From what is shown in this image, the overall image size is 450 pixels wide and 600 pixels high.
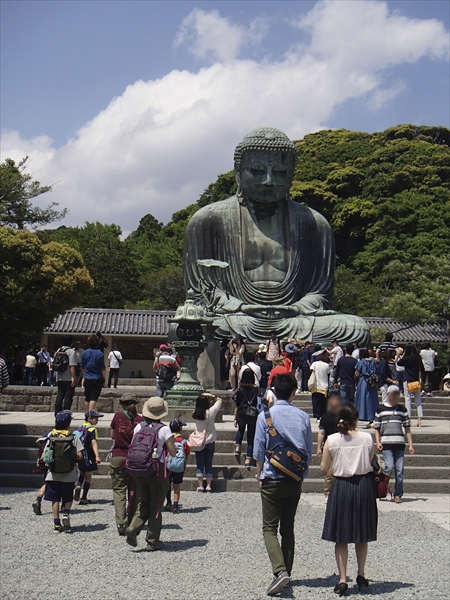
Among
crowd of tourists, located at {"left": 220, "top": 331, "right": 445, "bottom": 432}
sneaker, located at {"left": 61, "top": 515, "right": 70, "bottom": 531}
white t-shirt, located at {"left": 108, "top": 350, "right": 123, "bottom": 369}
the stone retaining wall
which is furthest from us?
white t-shirt, located at {"left": 108, "top": 350, "right": 123, "bottom": 369}

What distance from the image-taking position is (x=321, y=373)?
10.6m

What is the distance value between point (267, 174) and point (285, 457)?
43.9 feet

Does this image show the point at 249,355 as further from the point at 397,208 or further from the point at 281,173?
the point at 397,208

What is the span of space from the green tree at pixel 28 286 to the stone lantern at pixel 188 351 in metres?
8.73

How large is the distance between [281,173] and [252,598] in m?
14.0

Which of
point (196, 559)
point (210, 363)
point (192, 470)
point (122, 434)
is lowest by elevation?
point (196, 559)

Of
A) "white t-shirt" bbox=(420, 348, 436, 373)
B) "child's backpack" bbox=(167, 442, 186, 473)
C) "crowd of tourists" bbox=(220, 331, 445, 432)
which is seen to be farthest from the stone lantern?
"white t-shirt" bbox=(420, 348, 436, 373)

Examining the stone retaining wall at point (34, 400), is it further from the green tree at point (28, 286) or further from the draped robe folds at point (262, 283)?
the green tree at point (28, 286)

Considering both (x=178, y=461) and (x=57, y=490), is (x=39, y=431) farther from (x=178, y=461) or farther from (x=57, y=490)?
(x=57, y=490)

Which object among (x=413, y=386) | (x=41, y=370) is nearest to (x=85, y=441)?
(x=413, y=386)

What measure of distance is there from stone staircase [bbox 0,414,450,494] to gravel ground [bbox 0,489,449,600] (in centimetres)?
98

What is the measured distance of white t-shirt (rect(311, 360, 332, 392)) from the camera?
10555 mm

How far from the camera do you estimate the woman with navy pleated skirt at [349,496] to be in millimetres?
4836

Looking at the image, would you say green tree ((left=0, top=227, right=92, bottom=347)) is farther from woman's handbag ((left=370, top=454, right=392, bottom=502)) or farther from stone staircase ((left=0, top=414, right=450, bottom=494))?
woman's handbag ((left=370, top=454, right=392, bottom=502))
